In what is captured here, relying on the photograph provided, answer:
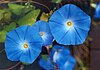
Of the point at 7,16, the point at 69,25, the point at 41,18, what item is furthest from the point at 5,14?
the point at 69,25

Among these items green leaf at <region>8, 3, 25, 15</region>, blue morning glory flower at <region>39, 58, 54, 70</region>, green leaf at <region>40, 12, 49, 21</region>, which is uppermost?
green leaf at <region>8, 3, 25, 15</region>

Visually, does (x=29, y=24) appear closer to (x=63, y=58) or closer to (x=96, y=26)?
(x=63, y=58)

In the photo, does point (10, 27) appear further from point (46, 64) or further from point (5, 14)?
point (46, 64)

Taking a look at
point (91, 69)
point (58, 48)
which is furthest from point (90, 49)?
point (58, 48)

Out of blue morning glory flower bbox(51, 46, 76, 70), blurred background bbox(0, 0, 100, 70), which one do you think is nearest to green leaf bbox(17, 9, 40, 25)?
blurred background bbox(0, 0, 100, 70)

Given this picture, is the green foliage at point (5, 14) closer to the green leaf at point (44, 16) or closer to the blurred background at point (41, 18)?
the blurred background at point (41, 18)

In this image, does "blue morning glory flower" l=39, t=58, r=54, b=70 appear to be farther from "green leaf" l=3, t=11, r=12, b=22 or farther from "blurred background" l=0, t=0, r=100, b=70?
"green leaf" l=3, t=11, r=12, b=22
